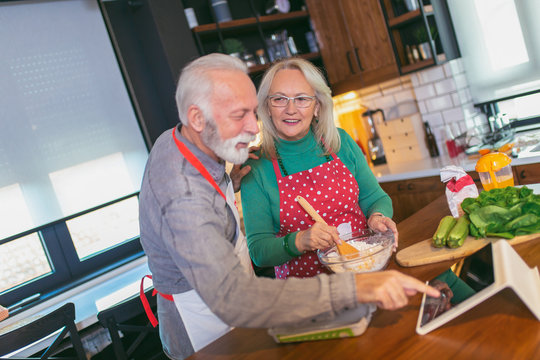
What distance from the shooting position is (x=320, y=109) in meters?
1.95

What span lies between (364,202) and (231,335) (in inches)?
36.0

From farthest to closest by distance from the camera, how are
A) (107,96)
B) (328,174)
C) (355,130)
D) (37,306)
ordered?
1. (355,130)
2. (107,96)
3. (37,306)
4. (328,174)

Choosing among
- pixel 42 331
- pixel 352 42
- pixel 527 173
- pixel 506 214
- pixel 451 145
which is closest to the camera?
pixel 506 214

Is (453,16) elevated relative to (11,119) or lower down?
lower down

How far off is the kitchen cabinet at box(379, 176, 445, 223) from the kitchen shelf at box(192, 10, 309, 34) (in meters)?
1.60

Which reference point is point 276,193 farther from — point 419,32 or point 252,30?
point 252,30

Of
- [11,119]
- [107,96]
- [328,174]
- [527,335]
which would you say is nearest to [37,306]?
[11,119]

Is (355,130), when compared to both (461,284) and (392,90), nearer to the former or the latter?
(392,90)

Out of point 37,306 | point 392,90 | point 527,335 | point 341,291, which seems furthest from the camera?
point 392,90

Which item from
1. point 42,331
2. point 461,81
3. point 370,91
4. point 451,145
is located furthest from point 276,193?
point 370,91

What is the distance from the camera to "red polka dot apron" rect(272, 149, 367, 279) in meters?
1.79

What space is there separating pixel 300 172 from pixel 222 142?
0.69 metres

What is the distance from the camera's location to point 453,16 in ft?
10.8

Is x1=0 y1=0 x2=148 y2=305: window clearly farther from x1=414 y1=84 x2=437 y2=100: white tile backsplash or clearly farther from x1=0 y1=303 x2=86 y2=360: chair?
x1=414 y1=84 x2=437 y2=100: white tile backsplash
